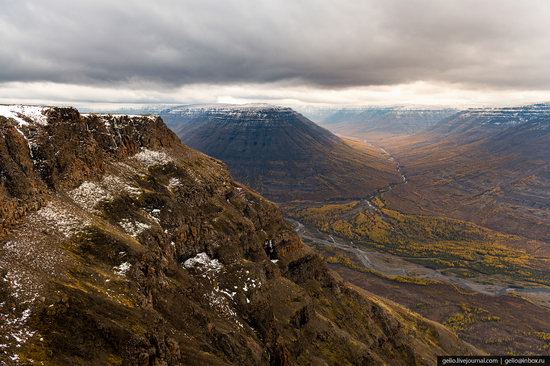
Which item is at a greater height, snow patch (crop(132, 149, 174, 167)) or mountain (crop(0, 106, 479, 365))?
snow patch (crop(132, 149, 174, 167))

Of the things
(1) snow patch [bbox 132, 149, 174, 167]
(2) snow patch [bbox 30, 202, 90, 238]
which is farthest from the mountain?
(1) snow patch [bbox 132, 149, 174, 167]

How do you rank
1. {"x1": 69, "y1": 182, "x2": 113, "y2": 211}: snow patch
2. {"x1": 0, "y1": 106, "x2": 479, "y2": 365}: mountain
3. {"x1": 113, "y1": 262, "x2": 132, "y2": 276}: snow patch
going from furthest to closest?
{"x1": 69, "y1": 182, "x2": 113, "y2": 211}: snow patch
{"x1": 113, "y1": 262, "x2": 132, "y2": 276}: snow patch
{"x1": 0, "y1": 106, "x2": 479, "y2": 365}: mountain

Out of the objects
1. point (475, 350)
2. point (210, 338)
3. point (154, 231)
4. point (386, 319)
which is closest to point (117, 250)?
point (154, 231)

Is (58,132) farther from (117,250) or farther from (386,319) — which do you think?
(386,319)

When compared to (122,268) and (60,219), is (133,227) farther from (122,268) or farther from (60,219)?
(122,268)

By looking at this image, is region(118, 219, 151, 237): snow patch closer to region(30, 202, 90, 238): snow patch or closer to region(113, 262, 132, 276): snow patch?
region(30, 202, 90, 238): snow patch

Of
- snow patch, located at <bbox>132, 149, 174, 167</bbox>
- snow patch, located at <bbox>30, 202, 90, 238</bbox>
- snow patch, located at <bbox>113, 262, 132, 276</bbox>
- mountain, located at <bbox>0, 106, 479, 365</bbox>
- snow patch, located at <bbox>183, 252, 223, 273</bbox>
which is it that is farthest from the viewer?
snow patch, located at <bbox>132, 149, 174, 167</bbox>
